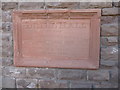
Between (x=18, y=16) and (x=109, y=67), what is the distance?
1103 mm

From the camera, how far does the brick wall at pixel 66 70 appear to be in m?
2.07

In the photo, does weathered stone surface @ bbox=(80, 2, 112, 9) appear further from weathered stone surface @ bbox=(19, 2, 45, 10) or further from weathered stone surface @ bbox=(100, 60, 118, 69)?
weathered stone surface @ bbox=(100, 60, 118, 69)

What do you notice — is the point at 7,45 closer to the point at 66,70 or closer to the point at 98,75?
the point at 66,70

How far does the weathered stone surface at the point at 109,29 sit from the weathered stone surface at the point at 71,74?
0.46 metres

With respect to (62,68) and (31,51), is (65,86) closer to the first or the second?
(62,68)

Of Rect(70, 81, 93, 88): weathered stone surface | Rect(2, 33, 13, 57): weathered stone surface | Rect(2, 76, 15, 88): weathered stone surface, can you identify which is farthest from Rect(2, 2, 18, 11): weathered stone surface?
Rect(70, 81, 93, 88): weathered stone surface

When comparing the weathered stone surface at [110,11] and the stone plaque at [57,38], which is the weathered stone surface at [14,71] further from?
the weathered stone surface at [110,11]

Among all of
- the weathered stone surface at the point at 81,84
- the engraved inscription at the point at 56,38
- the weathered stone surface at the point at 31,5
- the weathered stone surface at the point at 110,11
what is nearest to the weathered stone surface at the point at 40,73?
the engraved inscription at the point at 56,38

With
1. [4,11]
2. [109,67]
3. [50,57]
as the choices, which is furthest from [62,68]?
[4,11]

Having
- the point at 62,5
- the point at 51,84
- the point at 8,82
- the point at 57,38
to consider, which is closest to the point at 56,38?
the point at 57,38

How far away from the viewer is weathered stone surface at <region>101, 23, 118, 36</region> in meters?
2.07

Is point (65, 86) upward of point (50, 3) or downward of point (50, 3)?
downward

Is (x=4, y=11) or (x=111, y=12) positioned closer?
(x=111, y=12)

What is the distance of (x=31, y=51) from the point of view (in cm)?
222
